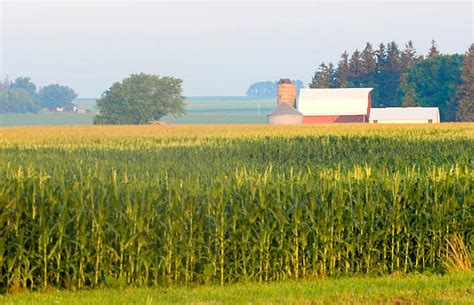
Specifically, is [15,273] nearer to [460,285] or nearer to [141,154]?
[460,285]

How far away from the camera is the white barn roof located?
119 meters

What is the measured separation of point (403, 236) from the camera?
654 inches

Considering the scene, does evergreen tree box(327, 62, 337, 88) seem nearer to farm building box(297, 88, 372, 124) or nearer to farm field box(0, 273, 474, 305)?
Result: farm building box(297, 88, 372, 124)

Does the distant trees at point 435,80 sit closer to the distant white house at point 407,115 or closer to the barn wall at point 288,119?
the distant white house at point 407,115

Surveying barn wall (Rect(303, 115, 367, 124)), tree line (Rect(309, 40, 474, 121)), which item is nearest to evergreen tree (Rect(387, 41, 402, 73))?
tree line (Rect(309, 40, 474, 121))

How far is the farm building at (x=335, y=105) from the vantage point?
11912 cm

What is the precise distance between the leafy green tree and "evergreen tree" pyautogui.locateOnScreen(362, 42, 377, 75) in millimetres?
32546

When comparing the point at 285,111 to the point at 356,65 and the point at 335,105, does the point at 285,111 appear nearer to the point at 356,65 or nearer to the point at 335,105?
the point at 335,105

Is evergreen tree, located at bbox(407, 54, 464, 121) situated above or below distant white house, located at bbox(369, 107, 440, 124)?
above

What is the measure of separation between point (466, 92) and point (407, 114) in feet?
23.1

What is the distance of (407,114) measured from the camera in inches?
4195

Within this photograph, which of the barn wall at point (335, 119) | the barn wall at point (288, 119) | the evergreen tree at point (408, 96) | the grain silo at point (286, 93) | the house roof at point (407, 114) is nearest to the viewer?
the house roof at point (407, 114)

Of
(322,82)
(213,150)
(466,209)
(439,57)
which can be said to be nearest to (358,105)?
(439,57)

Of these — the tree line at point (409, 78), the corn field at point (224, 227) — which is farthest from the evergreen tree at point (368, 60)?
the corn field at point (224, 227)
